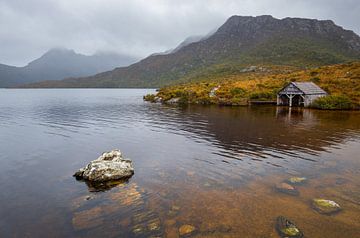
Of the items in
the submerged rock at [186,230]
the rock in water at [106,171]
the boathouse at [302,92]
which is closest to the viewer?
the submerged rock at [186,230]

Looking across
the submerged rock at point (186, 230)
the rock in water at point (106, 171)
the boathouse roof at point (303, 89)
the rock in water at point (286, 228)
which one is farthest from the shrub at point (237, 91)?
the submerged rock at point (186, 230)

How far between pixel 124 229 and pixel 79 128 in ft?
96.4

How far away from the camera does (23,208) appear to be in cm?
1324

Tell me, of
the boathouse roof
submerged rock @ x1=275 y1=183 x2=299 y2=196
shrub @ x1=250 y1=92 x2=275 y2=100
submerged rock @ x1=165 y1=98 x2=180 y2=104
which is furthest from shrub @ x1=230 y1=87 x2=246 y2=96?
submerged rock @ x1=275 y1=183 x2=299 y2=196

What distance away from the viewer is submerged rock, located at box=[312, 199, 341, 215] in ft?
40.9

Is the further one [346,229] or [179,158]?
[179,158]

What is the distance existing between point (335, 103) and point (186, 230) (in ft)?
199

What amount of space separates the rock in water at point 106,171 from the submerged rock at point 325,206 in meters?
11.9

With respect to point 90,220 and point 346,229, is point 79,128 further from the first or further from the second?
point 346,229

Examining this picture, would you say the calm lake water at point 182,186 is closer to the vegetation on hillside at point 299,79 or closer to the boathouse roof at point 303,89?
the boathouse roof at point 303,89

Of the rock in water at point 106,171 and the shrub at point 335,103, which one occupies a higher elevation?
the shrub at point 335,103

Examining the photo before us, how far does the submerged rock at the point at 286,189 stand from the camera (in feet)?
48.5

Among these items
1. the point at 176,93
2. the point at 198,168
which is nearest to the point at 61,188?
the point at 198,168

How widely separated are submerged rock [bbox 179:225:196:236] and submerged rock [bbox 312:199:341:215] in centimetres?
670
